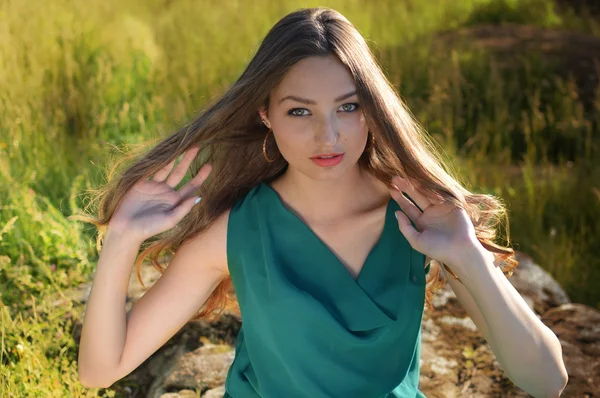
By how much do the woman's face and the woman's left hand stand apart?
0.24 meters

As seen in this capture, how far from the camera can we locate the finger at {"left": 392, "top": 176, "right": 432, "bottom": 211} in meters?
2.64

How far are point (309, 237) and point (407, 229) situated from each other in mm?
308

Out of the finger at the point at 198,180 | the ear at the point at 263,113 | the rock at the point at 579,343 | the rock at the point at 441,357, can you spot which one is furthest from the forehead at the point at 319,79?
the rock at the point at 579,343

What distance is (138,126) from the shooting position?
554cm

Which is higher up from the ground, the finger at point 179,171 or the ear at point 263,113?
the ear at point 263,113

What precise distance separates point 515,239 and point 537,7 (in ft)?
17.1

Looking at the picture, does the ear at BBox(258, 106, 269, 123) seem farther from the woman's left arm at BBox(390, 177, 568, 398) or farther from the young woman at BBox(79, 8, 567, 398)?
the woman's left arm at BBox(390, 177, 568, 398)

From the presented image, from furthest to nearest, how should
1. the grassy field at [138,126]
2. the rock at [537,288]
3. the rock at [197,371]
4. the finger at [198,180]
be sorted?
1. the rock at [537,288]
2. the grassy field at [138,126]
3. the rock at [197,371]
4. the finger at [198,180]

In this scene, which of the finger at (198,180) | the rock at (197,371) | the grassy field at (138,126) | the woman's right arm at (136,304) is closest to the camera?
the woman's right arm at (136,304)

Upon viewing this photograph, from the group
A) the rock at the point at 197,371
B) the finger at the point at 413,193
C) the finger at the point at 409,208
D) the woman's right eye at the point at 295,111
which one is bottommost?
the rock at the point at 197,371

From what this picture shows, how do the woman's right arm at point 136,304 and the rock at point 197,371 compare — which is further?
Answer: the rock at point 197,371

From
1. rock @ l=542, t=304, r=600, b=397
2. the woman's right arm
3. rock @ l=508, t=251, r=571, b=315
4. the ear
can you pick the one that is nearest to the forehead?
the ear

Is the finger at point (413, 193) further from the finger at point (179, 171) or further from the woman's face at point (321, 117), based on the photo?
the finger at point (179, 171)

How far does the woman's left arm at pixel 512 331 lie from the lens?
8.02 feet
